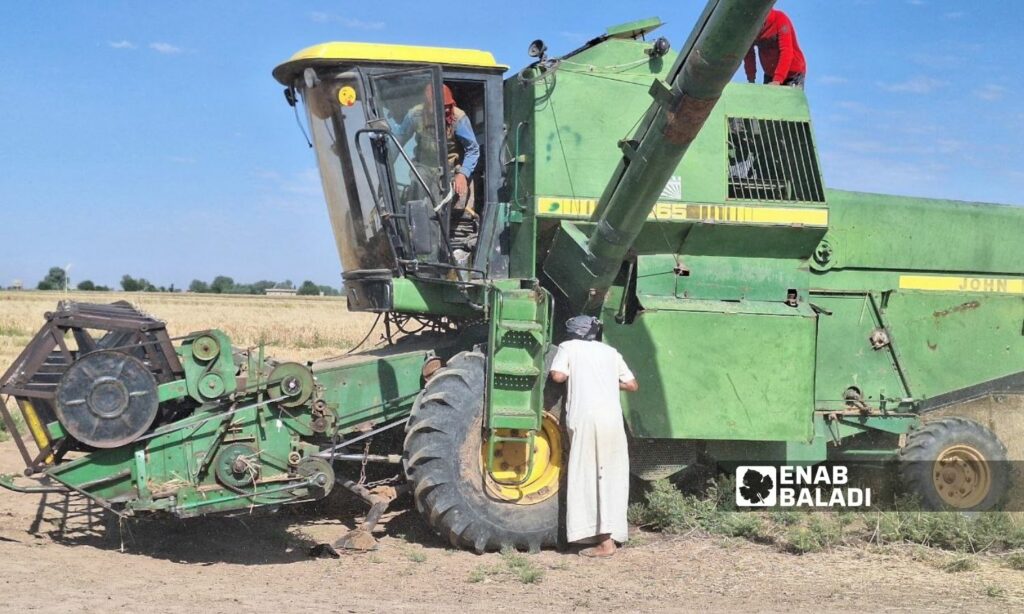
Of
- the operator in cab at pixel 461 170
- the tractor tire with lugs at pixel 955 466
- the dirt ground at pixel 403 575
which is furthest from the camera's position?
the tractor tire with lugs at pixel 955 466

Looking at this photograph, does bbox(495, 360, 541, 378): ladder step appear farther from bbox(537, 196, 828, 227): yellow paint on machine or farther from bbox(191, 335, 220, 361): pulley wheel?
bbox(191, 335, 220, 361): pulley wheel

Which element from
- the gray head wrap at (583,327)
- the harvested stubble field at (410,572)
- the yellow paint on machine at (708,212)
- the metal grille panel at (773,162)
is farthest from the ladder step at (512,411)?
the metal grille panel at (773,162)

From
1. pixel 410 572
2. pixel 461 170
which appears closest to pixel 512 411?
pixel 410 572

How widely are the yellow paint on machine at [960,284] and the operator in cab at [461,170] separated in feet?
11.4

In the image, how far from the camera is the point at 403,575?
19.5 feet

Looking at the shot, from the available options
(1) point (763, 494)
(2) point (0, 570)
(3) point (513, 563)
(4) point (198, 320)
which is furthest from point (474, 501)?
(4) point (198, 320)

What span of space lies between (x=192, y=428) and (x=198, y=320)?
976 inches

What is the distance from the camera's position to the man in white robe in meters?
6.57

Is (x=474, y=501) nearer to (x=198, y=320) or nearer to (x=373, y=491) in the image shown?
(x=373, y=491)

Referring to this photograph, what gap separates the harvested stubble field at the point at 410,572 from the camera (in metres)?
5.29

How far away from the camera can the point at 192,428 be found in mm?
6379

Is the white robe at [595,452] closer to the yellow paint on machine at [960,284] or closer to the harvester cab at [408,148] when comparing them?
the harvester cab at [408,148]

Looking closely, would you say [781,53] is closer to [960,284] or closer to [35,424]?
[960,284]

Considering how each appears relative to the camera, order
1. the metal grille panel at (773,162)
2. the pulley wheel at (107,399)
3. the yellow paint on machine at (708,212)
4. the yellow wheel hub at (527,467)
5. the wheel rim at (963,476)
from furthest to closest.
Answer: the wheel rim at (963,476) → the metal grille panel at (773,162) → the yellow paint on machine at (708,212) → the yellow wheel hub at (527,467) → the pulley wheel at (107,399)
